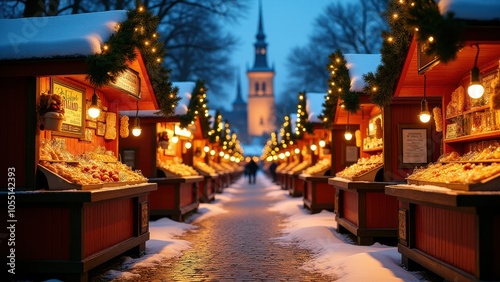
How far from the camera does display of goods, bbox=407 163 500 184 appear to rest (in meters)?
7.41

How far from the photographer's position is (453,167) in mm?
9180

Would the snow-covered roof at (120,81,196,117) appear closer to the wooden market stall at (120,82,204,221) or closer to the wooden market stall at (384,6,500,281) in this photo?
the wooden market stall at (120,82,204,221)

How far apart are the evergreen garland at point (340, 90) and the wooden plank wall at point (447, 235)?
4.84 m

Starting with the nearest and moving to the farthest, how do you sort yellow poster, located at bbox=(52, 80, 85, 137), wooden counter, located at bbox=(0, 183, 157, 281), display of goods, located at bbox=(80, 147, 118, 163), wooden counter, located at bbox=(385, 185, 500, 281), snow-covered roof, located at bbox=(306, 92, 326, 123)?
wooden counter, located at bbox=(385, 185, 500, 281) → wooden counter, located at bbox=(0, 183, 157, 281) → yellow poster, located at bbox=(52, 80, 85, 137) → display of goods, located at bbox=(80, 147, 118, 163) → snow-covered roof, located at bbox=(306, 92, 326, 123)

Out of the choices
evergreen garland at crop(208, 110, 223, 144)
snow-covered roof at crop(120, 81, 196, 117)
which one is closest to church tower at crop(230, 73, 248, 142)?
evergreen garland at crop(208, 110, 223, 144)

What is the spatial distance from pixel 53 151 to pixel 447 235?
5.79 m

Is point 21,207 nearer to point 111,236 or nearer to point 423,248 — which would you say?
point 111,236

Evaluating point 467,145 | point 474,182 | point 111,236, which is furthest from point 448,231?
point 111,236

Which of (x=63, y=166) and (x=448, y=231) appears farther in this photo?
(x=63, y=166)

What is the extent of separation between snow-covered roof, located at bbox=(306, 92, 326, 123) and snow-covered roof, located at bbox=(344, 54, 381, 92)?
7.23 metres

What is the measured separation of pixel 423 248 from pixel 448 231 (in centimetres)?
120

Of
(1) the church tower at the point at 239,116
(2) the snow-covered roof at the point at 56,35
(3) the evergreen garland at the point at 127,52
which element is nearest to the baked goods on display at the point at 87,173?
(3) the evergreen garland at the point at 127,52

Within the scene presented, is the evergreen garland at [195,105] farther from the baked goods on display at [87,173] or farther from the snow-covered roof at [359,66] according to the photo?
the baked goods on display at [87,173]

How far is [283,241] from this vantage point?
44.8ft
